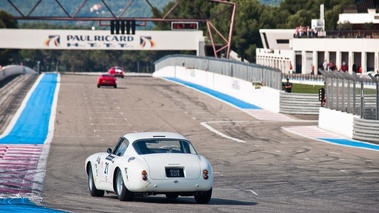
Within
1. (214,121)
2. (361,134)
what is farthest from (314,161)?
(214,121)

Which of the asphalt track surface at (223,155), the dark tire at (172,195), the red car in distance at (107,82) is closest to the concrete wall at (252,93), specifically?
the asphalt track surface at (223,155)

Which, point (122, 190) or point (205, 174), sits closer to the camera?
point (205, 174)

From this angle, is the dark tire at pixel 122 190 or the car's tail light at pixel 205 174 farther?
the dark tire at pixel 122 190

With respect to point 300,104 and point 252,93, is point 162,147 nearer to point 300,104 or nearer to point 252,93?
point 300,104

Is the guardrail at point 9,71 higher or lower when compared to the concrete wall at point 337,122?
lower

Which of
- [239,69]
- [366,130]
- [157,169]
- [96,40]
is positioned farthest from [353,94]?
[96,40]

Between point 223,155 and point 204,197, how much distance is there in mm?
14512

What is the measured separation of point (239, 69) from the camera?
6788cm

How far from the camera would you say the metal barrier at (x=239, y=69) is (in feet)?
192

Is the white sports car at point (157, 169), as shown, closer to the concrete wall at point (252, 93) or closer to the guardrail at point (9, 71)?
the concrete wall at point (252, 93)

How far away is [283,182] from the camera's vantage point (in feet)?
81.5

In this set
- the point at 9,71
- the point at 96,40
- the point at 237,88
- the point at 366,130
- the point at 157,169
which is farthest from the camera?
the point at 96,40

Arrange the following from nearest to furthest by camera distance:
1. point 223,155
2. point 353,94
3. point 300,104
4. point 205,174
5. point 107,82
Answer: point 205,174 → point 223,155 → point 353,94 → point 300,104 → point 107,82

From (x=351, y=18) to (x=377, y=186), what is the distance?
Answer: 336 ft
